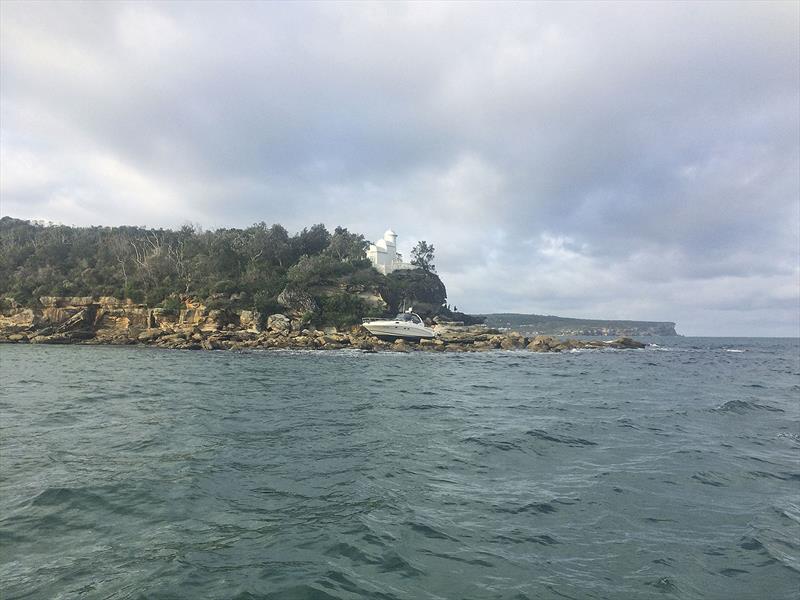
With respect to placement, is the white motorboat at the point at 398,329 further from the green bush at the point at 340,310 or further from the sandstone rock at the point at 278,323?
the sandstone rock at the point at 278,323

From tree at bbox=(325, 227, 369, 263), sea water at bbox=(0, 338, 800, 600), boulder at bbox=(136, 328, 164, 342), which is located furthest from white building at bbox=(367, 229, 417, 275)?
sea water at bbox=(0, 338, 800, 600)

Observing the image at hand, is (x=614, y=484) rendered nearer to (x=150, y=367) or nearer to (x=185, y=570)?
(x=185, y=570)

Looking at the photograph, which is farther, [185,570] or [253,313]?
[253,313]

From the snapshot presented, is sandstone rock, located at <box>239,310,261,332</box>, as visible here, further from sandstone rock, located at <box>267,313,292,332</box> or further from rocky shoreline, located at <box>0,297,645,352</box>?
sandstone rock, located at <box>267,313,292,332</box>

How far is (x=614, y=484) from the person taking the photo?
303 inches

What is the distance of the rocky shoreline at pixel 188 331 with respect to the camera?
4625 cm

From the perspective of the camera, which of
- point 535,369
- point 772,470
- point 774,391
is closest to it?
point 772,470

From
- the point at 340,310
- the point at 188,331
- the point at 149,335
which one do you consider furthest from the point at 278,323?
the point at 149,335

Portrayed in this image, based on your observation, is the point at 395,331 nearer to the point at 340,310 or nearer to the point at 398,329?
the point at 398,329

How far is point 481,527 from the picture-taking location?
591 cm

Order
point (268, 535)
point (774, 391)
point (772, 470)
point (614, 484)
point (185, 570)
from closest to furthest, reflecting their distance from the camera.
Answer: point (185, 570)
point (268, 535)
point (614, 484)
point (772, 470)
point (774, 391)

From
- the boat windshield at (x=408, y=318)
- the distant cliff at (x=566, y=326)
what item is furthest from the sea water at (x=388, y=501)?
the distant cliff at (x=566, y=326)

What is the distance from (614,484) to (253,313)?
4993 cm

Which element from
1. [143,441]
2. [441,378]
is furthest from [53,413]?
[441,378]
